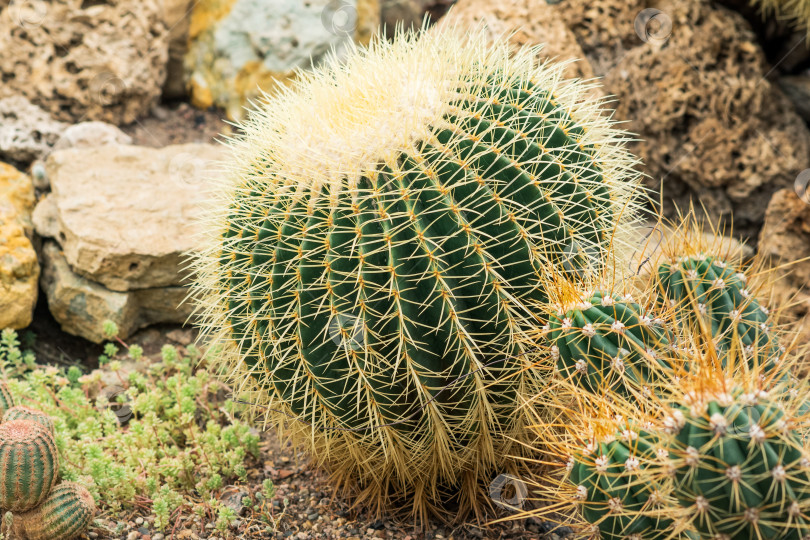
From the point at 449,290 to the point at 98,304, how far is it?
8.43 ft

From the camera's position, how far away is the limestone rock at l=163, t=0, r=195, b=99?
5.73 meters

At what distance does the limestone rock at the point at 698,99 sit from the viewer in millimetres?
4328

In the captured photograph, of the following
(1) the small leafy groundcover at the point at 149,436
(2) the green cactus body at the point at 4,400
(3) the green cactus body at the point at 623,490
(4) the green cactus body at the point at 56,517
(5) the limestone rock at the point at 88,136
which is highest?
(5) the limestone rock at the point at 88,136

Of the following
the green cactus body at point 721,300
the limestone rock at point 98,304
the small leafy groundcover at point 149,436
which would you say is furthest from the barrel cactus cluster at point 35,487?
the green cactus body at point 721,300

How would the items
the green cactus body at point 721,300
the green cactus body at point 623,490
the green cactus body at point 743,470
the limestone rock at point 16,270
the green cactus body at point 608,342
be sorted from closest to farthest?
the green cactus body at point 743,470, the green cactus body at point 623,490, the green cactus body at point 608,342, the green cactus body at point 721,300, the limestone rock at point 16,270

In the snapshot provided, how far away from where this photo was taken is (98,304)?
3.91 meters

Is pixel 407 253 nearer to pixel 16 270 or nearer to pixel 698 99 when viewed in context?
pixel 16 270

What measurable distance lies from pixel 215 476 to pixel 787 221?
10.7ft

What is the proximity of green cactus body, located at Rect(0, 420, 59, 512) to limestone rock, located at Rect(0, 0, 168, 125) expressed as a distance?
336cm

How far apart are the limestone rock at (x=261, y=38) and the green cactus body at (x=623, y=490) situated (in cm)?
420

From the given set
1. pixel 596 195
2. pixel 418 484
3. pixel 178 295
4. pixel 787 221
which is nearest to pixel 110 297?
pixel 178 295

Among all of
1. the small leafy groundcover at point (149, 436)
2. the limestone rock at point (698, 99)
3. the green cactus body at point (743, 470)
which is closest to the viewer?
the green cactus body at point (743, 470)

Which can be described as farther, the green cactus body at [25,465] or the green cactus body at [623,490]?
the green cactus body at [25,465]

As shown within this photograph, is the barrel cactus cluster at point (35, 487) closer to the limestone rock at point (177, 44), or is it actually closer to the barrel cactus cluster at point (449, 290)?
the barrel cactus cluster at point (449, 290)
